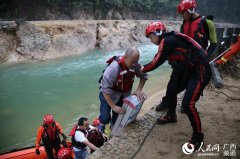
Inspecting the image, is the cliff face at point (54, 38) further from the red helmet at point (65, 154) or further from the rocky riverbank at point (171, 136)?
the rocky riverbank at point (171, 136)

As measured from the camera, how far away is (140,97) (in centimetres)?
335

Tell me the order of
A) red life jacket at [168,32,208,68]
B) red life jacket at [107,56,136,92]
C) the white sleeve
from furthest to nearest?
the white sleeve → red life jacket at [107,56,136,92] → red life jacket at [168,32,208,68]

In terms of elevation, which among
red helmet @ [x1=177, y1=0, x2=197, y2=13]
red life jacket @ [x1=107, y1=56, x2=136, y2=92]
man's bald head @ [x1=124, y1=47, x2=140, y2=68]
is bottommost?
red life jacket @ [x1=107, y1=56, x2=136, y2=92]

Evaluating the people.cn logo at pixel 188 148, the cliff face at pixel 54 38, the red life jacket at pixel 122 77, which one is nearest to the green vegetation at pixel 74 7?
the cliff face at pixel 54 38

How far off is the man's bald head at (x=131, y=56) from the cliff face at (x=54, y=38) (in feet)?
46.9

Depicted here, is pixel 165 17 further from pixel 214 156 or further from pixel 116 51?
pixel 214 156

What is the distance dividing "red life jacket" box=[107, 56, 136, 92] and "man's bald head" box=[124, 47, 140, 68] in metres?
0.14

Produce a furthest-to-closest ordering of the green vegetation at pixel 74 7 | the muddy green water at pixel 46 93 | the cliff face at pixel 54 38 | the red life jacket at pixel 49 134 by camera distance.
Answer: the green vegetation at pixel 74 7 < the cliff face at pixel 54 38 < the muddy green water at pixel 46 93 < the red life jacket at pixel 49 134

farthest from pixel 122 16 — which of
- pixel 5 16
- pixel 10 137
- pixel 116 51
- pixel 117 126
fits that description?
pixel 117 126

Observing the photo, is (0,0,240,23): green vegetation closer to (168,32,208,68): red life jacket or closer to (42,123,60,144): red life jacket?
(42,123,60,144): red life jacket

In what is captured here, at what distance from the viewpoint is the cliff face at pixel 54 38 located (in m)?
16.0

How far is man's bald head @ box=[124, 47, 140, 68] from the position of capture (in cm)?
297

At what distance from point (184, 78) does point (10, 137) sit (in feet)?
22.5

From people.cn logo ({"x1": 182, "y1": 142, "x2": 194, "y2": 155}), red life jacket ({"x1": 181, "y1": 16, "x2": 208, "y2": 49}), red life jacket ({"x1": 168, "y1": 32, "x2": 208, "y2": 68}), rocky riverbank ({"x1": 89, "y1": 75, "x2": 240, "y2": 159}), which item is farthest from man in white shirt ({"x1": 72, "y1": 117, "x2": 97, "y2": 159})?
red life jacket ({"x1": 181, "y1": 16, "x2": 208, "y2": 49})
